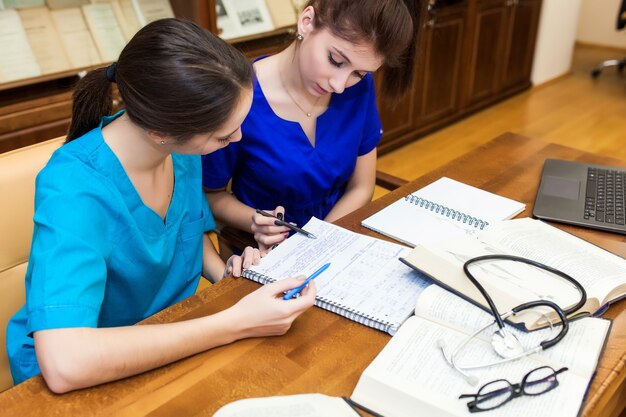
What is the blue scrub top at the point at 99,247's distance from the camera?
879mm

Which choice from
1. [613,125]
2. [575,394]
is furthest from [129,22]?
[613,125]

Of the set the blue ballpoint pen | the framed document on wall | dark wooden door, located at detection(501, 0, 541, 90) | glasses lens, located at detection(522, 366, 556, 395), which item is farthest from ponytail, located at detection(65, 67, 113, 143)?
dark wooden door, located at detection(501, 0, 541, 90)

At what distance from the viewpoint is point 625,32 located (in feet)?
18.6

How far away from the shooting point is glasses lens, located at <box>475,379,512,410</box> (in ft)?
2.57

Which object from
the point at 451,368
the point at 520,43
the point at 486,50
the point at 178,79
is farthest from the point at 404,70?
the point at 520,43

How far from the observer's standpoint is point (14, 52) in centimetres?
203

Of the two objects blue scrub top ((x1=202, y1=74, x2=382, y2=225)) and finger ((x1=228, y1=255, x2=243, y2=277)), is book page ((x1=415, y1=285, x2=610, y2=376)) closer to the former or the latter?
finger ((x1=228, y1=255, x2=243, y2=277))

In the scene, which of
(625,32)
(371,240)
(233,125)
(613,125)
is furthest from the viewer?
(625,32)

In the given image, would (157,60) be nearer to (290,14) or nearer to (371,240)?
(371,240)

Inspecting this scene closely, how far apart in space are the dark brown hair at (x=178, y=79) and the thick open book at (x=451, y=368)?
46 cm

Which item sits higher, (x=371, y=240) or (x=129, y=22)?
(x=129, y=22)

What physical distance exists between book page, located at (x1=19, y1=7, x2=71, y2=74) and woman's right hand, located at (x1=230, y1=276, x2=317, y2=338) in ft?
4.97

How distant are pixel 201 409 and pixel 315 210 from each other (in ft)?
2.76

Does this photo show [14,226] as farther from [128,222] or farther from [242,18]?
[242,18]
